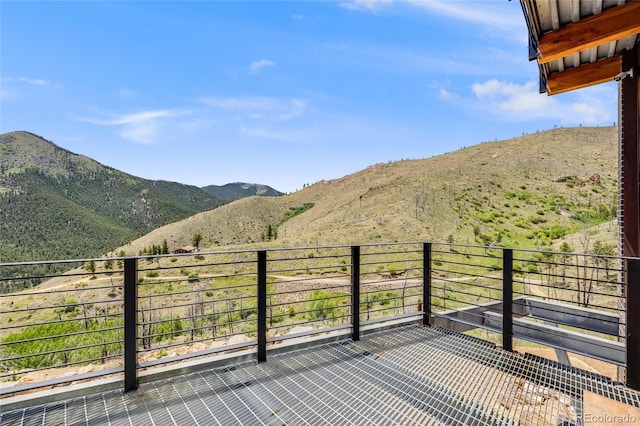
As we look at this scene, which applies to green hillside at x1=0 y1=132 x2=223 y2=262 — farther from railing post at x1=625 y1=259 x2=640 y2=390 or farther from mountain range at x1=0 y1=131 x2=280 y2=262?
railing post at x1=625 y1=259 x2=640 y2=390

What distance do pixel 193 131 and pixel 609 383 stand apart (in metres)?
40.9

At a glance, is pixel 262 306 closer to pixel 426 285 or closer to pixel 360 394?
pixel 360 394

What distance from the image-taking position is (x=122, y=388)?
87.7 inches

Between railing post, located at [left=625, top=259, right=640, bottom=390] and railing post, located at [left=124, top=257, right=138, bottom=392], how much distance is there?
339 cm

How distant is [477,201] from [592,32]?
82.5 feet

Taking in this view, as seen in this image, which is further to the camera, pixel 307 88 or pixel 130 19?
pixel 307 88

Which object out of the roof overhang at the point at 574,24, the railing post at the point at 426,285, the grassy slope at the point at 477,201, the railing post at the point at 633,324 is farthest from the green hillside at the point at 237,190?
the railing post at the point at 633,324

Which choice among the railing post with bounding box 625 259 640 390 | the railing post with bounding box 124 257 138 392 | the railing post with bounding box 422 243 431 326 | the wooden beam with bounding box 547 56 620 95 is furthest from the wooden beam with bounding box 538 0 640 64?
the railing post with bounding box 124 257 138 392

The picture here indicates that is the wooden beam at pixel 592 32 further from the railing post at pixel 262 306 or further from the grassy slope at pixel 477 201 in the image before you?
the grassy slope at pixel 477 201

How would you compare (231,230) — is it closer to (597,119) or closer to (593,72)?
(593,72)

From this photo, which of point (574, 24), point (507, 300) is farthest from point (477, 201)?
point (574, 24)

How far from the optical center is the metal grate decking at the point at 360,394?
1908mm

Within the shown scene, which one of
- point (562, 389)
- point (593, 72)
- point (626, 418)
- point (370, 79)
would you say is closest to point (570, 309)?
point (562, 389)

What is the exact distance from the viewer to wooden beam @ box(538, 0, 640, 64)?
2.20 meters
